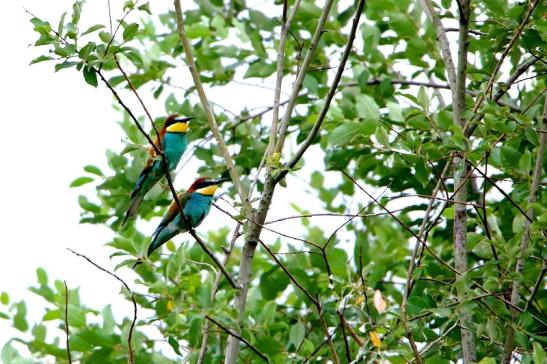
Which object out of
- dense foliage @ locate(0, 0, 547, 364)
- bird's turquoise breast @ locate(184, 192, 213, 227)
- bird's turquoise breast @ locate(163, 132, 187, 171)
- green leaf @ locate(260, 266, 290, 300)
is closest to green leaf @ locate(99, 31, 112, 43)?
dense foliage @ locate(0, 0, 547, 364)

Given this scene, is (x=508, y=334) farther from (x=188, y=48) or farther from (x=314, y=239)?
(x=314, y=239)

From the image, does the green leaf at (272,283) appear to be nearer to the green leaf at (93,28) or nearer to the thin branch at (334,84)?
the thin branch at (334,84)

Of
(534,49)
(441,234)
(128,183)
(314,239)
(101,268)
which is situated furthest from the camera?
(314,239)

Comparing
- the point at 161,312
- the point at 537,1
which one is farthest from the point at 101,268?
the point at 537,1

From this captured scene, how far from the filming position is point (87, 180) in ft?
18.9

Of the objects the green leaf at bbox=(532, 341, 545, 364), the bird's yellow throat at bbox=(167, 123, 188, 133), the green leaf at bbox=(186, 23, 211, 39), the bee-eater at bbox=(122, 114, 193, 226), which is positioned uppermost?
the green leaf at bbox=(186, 23, 211, 39)

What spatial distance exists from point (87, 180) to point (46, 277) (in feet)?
2.12

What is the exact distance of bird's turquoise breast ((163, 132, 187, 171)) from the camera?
5.50m

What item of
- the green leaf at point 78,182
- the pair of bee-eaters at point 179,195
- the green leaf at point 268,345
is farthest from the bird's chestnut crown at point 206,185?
the green leaf at point 268,345

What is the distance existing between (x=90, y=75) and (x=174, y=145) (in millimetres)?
2255

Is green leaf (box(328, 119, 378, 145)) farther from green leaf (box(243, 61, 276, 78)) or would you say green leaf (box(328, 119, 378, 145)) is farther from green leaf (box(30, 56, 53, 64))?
green leaf (box(243, 61, 276, 78))

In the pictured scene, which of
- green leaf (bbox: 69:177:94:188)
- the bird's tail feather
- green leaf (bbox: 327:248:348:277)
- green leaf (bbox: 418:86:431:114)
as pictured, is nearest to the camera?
green leaf (bbox: 418:86:431:114)

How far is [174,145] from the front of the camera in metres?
5.50

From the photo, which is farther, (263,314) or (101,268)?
(263,314)
